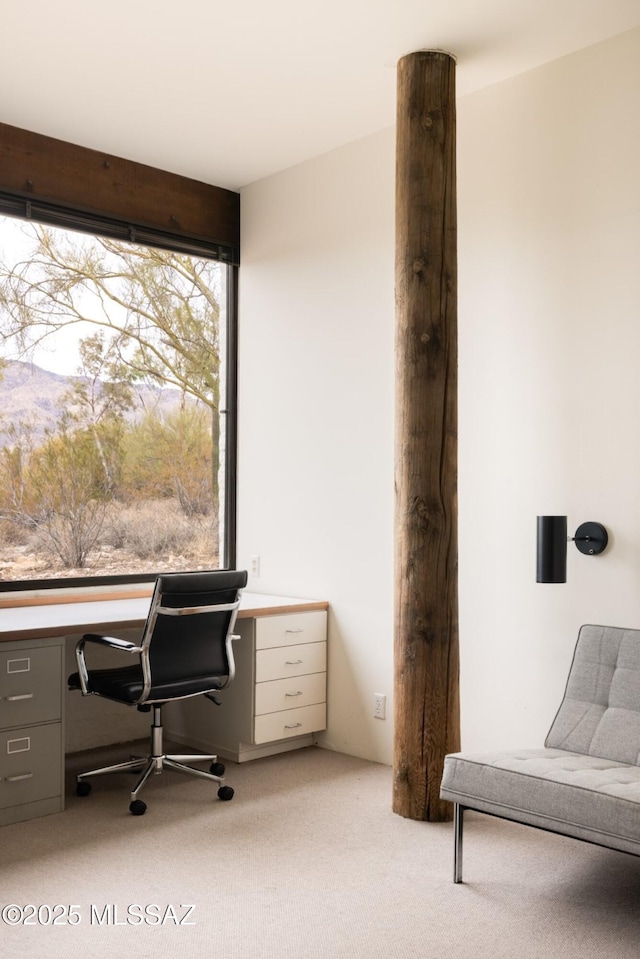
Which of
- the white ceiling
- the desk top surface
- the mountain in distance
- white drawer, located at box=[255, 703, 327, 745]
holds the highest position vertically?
the white ceiling

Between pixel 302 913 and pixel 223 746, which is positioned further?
pixel 223 746

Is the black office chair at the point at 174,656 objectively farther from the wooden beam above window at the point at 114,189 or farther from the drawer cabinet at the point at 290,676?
the wooden beam above window at the point at 114,189

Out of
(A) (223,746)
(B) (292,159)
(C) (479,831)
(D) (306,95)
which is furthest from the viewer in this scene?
(B) (292,159)

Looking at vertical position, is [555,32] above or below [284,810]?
above

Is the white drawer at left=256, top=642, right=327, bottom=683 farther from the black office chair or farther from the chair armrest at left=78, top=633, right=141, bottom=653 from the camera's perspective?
the chair armrest at left=78, top=633, right=141, bottom=653

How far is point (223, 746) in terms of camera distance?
13.7ft

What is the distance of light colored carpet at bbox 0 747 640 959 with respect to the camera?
7.94 feet

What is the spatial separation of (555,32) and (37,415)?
274 centimetres

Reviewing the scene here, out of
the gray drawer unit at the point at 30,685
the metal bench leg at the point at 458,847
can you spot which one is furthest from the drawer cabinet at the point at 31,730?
the metal bench leg at the point at 458,847

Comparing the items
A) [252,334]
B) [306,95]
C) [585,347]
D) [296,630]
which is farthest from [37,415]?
[585,347]

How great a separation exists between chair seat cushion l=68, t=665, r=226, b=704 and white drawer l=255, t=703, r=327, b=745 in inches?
19.7

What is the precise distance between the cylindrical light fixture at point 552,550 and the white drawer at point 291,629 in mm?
1369

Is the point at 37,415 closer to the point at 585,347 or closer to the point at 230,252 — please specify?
the point at 230,252

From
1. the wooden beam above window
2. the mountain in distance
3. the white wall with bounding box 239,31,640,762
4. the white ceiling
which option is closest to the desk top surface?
the white wall with bounding box 239,31,640,762
